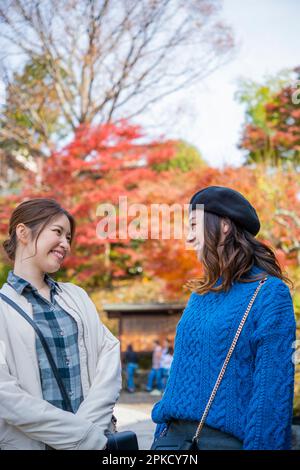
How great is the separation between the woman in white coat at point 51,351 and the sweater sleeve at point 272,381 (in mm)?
415

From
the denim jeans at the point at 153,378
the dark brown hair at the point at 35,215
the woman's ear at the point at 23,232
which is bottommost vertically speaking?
the denim jeans at the point at 153,378

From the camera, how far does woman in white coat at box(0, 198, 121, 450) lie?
1405mm

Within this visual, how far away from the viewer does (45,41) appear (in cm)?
1162

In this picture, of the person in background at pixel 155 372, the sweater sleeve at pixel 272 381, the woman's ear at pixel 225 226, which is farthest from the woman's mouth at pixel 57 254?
the person in background at pixel 155 372

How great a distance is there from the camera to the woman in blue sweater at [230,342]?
4.54 feet

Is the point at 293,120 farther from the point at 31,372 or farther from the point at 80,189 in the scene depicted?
the point at 31,372

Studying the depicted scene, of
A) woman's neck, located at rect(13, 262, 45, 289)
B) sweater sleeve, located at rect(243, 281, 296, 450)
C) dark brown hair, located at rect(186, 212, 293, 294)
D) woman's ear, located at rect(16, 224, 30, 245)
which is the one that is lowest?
sweater sleeve, located at rect(243, 281, 296, 450)

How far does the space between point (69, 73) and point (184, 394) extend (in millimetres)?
11558

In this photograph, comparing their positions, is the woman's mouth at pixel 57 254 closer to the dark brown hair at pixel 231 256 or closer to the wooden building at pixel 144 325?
the dark brown hair at pixel 231 256

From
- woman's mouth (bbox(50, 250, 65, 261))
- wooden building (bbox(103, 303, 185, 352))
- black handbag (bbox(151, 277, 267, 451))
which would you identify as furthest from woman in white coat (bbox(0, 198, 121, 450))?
wooden building (bbox(103, 303, 185, 352))

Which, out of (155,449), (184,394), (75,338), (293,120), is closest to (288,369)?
(184,394)

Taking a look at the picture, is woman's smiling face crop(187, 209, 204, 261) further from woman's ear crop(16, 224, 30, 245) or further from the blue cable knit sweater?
woman's ear crop(16, 224, 30, 245)

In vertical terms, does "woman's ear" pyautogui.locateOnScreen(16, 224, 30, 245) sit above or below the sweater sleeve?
above

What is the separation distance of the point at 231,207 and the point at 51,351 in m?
0.66
